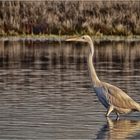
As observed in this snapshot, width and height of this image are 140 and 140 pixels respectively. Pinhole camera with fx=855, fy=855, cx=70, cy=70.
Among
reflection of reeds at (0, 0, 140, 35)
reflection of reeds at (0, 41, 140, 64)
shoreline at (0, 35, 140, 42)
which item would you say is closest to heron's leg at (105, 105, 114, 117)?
reflection of reeds at (0, 41, 140, 64)

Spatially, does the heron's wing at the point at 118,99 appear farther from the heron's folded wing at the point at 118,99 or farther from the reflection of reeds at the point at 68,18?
the reflection of reeds at the point at 68,18

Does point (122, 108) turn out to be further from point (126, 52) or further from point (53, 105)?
point (126, 52)

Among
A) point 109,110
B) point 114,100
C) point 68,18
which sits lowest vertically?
point 68,18

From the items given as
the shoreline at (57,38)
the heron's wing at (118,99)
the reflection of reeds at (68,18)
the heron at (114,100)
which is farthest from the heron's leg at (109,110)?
the reflection of reeds at (68,18)

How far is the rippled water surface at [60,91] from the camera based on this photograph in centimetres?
1420

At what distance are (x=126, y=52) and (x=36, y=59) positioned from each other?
13.6ft

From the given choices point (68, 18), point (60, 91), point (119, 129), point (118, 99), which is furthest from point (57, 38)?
point (119, 129)

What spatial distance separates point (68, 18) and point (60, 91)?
23825mm

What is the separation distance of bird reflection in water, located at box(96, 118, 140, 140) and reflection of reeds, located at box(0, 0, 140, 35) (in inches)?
975

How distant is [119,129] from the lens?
48.0ft

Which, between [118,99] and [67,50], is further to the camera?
[67,50]

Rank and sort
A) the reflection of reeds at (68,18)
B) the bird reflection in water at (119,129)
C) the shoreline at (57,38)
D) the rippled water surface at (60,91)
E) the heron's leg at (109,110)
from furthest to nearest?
the reflection of reeds at (68,18) → the shoreline at (57,38) → the heron's leg at (109,110) → the rippled water surface at (60,91) → the bird reflection in water at (119,129)

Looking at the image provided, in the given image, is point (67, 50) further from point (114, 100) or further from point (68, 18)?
point (114, 100)

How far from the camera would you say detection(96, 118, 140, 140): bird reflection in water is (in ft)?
45.0
